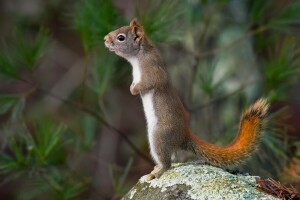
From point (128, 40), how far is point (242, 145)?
0.54m

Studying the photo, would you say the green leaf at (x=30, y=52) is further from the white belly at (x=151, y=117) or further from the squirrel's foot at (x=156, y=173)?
the squirrel's foot at (x=156, y=173)

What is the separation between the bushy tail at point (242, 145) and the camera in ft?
8.18

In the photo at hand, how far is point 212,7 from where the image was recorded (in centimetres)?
439

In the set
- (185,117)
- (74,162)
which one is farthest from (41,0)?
(185,117)

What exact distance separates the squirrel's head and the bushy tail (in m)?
0.38

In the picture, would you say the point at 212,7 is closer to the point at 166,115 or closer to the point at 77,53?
the point at 166,115

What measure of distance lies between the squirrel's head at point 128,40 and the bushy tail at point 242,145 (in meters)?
0.38

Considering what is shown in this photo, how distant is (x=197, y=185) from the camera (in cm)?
224

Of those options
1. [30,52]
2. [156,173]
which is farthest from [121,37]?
[30,52]

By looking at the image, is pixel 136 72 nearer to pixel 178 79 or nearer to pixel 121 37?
pixel 121 37

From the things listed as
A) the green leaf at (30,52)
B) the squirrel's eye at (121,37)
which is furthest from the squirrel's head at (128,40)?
the green leaf at (30,52)

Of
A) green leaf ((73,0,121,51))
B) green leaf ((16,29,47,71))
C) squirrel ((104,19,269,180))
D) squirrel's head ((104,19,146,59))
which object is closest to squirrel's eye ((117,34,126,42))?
squirrel's head ((104,19,146,59))

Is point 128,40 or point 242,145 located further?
point 128,40

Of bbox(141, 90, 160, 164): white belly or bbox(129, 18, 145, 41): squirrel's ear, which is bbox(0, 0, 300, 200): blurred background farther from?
bbox(129, 18, 145, 41): squirrel's ear
